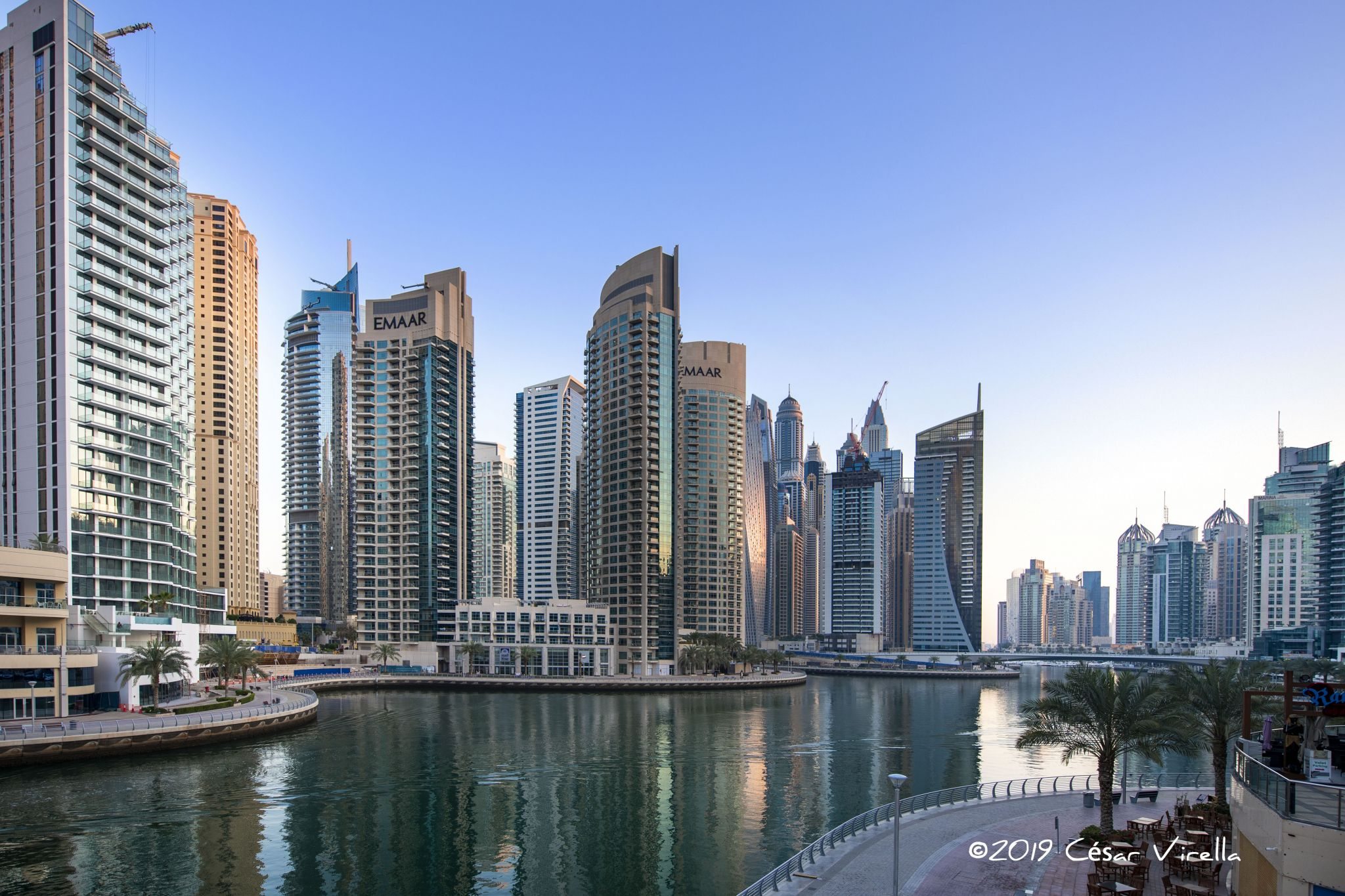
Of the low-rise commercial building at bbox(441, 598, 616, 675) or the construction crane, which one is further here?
the low-rise commercial building at bbox(441, 598, 616, 675)

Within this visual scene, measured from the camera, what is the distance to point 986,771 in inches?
2933

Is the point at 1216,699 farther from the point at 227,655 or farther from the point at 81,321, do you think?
the point at 81,321

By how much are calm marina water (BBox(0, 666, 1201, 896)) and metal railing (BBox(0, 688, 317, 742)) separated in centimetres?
304

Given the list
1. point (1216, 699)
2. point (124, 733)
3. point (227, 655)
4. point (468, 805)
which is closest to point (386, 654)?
point (227, 655)

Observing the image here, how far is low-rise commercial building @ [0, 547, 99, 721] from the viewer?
74125mm

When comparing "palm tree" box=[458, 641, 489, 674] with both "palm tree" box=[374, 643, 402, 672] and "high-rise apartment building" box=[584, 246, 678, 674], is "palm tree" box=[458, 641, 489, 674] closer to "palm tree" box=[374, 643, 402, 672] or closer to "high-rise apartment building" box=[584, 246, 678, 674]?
"palm tree" box=[374, 643, 402, 672]

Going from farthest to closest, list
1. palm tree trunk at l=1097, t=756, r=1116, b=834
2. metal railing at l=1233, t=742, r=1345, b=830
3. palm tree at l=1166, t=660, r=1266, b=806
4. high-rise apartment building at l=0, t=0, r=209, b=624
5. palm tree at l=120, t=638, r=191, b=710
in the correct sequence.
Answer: high-rise apartment building at l=0, t=0, r=209, b=624, palm tree at l=120, t=638, r=191, b=710, palm tree at l=1166, t=660, r=1266, b=806, palm tree trunk at l=1097, t=756, r=1116, b=834, metal railing at l=1233, t=742, r=1345, b=830

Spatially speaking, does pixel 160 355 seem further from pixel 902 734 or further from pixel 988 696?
pixel 988 696

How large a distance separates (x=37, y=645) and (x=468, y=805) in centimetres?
4716

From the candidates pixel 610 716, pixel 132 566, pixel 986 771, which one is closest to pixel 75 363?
pixel 132 566

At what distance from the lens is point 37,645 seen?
76875 mm

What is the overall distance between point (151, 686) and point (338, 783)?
41.8m

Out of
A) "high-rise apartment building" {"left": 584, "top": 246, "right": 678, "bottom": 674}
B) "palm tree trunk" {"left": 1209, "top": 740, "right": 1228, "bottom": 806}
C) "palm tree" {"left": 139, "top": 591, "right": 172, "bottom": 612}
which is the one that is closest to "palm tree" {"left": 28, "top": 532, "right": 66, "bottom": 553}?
"palm tree" {"left": 139, "top": 591, "right": 172, "bottom": 612}

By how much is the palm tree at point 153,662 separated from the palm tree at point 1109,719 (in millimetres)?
77152
